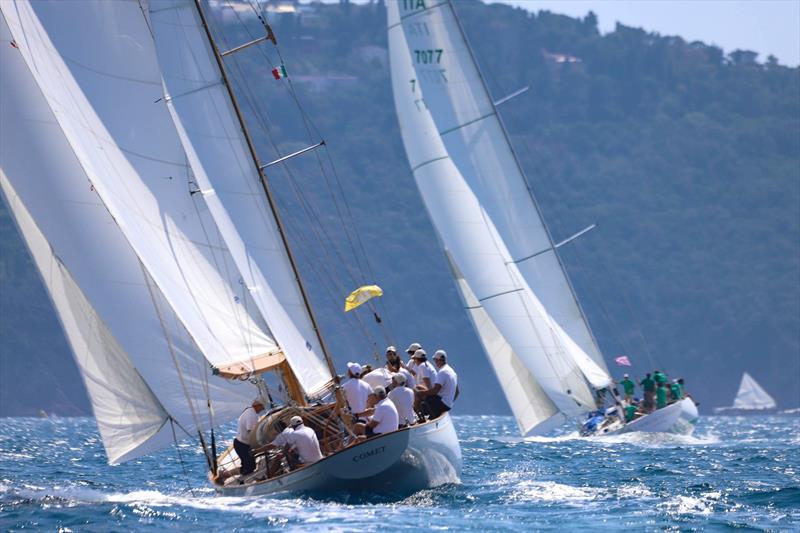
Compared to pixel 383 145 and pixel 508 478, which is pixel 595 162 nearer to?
pixel 383 145

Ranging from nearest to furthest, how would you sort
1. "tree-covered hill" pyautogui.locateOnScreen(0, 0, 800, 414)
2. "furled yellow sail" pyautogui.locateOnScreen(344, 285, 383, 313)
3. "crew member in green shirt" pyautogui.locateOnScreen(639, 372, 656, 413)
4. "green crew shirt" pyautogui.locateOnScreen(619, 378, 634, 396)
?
"furled yellow sail" pyautogui.locateOnScreen(344, 285, 383, 313) → "crew member in green shirt" pyautogui.locateOnScreen(639, 372, 656, 413) → "green crew shirt" pyautogui.locateOnScreen(619, 378, 634, 396) → "tree-covered hill" pyautogui.locateOnScreen(0, 0, 800, 414)

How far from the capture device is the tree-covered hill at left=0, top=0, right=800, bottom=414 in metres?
104

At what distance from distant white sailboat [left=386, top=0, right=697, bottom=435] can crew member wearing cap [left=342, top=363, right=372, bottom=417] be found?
41.0 feet

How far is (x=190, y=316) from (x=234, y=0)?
5586 inches

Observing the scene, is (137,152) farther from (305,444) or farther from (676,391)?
(676,391)

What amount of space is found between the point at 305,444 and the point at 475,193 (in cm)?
1419

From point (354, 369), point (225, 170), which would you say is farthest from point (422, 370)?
point (225, 170)

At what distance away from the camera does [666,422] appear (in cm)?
3020

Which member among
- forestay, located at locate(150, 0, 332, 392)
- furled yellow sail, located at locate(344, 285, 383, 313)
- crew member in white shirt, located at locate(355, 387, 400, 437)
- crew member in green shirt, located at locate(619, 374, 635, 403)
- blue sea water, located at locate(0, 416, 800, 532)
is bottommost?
crew member in green shirt, located at locate(619, 374, 635, 403)

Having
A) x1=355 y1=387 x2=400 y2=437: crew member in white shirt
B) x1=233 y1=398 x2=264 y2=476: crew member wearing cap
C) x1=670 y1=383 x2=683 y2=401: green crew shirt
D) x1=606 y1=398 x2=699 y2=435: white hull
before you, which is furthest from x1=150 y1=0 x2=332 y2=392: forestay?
x1=670 y1=383 x2=683 y2=401: green crew shirt

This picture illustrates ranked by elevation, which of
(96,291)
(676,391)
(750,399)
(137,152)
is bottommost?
(750,399)

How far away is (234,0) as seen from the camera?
511 ft

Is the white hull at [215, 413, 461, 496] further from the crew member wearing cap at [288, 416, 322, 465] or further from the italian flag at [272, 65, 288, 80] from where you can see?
the italian flag at [272, 65, 288, 80]

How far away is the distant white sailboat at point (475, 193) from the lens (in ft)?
96.7
